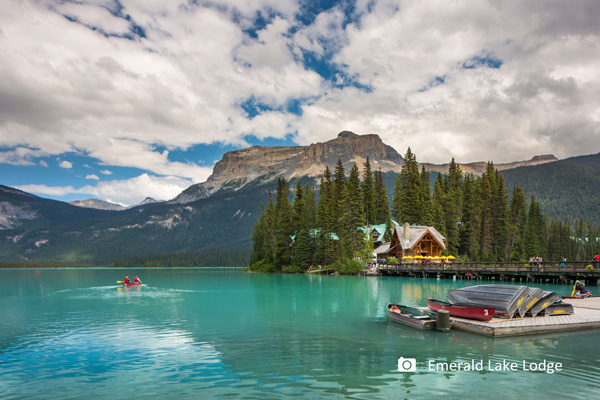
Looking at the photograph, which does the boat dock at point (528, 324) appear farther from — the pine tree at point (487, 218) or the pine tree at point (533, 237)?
the pine tree at point (533, 237)

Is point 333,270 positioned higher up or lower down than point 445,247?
lower down

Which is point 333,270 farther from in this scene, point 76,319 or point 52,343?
point 52,343

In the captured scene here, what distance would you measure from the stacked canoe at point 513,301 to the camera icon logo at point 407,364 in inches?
346

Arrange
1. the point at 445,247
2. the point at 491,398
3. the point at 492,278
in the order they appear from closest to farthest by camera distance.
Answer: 1. the point at 491,398
2. the point at 492,278
3. the point at 445,247

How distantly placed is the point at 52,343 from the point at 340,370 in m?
15.6

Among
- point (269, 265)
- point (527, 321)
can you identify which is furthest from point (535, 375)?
point (269, 265)

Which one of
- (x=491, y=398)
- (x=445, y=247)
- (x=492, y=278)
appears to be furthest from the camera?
(x=445, y=247)

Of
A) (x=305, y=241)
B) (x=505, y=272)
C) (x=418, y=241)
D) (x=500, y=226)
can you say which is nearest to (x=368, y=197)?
(x=305, y=241)

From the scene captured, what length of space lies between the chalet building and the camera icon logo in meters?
70.6

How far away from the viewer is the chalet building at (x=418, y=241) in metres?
85.0

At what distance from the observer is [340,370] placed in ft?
47.5

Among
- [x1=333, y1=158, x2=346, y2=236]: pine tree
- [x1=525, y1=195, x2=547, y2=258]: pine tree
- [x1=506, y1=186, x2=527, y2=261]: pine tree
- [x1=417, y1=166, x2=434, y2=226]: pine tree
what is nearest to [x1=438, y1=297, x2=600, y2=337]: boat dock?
[x1=333, y1=158, x2=346, y2=236]: pine tree

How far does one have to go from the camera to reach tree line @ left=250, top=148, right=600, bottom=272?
9044 centimetres

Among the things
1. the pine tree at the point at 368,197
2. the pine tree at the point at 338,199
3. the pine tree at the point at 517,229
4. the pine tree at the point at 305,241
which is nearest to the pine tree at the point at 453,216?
the pine tree at the point at 517,229
